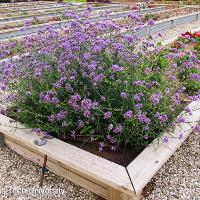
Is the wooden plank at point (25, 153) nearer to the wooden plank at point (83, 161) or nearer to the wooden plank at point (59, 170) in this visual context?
the wooden plank at point (59, 170)

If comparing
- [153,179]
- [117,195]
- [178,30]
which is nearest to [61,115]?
[117,195]

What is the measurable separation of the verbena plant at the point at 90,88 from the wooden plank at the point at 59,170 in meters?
0.25

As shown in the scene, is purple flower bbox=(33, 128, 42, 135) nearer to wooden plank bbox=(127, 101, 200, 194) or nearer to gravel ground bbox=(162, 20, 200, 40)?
wooden plank bbox=(127, 101, 200, 194)

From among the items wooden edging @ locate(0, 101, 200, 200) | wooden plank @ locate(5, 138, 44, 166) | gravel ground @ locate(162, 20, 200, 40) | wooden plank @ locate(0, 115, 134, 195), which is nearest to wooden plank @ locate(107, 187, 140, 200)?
wooden edging @ locate(0, 101, 200, 200)

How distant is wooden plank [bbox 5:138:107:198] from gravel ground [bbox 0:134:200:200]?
48 millimetres

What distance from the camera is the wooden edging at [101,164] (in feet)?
6.68

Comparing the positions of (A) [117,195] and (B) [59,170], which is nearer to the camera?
(A) [117,195]

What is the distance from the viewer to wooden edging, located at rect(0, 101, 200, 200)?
6.68ft

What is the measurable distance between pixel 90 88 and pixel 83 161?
60cm

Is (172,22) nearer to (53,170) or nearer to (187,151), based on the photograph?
(187,151)

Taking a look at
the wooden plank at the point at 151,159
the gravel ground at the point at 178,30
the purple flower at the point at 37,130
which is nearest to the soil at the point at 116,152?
the wooden plank at the point at 151,159

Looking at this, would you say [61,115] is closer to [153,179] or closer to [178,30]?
[153,179]

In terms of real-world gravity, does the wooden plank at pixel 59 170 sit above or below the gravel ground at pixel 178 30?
above

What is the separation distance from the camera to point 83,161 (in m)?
2.22
